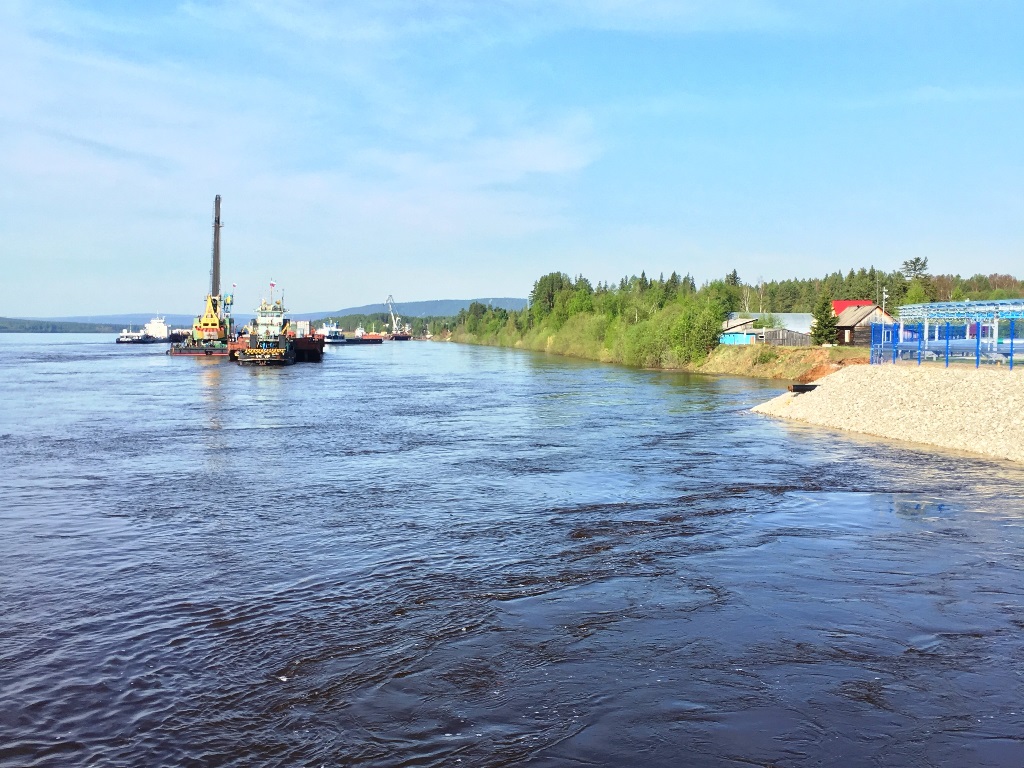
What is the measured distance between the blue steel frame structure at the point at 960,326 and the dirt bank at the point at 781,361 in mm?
17190

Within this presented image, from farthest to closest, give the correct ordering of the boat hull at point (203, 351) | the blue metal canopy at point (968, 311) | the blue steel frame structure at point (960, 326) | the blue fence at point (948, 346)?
the boat hull at point (203, 351)
the blue fence at point (948, 346)
the blue steel frame structure at point (960, 326)
the blue metal canopy at point (968, 311)

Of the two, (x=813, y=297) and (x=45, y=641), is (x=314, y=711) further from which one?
(x=813, y=297)

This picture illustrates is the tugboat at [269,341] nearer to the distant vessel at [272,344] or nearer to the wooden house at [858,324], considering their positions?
the distant vessel at [272,344]

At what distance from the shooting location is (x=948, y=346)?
130 feet

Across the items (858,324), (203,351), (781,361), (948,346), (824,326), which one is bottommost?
(781,361)

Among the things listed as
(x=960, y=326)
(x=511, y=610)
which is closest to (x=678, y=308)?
(x=960, y=326)

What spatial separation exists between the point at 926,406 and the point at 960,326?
2353cm

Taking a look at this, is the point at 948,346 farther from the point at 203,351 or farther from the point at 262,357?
the point at 203,351

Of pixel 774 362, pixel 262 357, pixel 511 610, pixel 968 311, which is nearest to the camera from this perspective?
pixel 511 610

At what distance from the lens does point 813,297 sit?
560ft

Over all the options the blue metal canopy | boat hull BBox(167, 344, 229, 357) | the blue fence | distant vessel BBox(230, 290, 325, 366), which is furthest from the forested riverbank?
boat hull BBox(167, 344, 229, 357)

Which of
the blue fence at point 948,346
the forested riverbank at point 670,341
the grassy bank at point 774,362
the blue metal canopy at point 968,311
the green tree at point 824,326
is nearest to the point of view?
the blue metal canopy at point 968,311

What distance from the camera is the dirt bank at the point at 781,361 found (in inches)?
2825

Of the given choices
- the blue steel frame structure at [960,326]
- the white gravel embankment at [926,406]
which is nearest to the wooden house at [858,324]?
the blue steel frame structure at [960,326]
